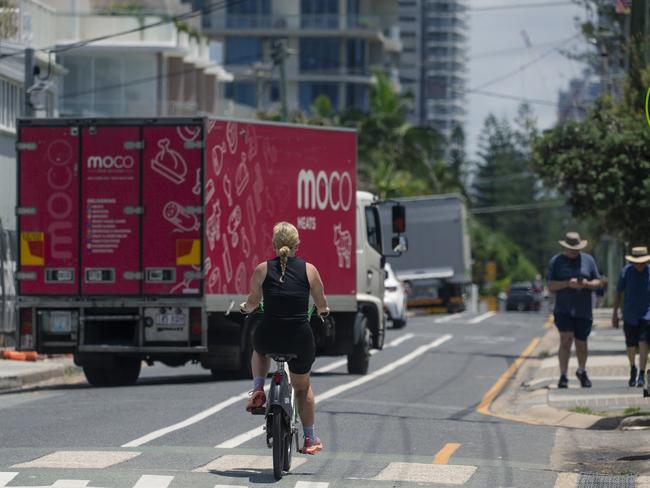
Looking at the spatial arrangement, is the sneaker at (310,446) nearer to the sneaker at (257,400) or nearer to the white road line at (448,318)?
the sneaker at (257,400)

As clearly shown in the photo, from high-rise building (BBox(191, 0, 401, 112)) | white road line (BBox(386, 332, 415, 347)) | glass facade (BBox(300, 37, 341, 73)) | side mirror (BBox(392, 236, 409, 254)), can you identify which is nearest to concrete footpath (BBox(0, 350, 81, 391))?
side mirror (BBox(392, 236, 409, 254))

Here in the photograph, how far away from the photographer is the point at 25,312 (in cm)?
2036

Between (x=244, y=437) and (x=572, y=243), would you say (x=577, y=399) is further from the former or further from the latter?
(x=244, y=437)

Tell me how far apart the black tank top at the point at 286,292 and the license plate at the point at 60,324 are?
902 cm

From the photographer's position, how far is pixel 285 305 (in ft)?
38.1

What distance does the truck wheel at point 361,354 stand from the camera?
74.8ft

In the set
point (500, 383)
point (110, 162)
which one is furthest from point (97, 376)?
point (500, 383)

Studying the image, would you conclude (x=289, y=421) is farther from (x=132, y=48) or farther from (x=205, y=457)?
(x=132, y=48)

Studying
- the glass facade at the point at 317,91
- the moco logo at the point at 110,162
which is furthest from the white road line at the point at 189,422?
the glass facade at the point at 317,91

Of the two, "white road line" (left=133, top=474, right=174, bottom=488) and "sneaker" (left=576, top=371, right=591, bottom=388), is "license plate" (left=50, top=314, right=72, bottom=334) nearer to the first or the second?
"sneaker" (left=576, top=371, right=591, bottom=388)

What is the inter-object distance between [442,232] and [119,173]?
31.9 meters

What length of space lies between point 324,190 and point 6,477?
439 inches

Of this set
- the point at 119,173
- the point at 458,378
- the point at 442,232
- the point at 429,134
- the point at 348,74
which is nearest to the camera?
the point at 119,173

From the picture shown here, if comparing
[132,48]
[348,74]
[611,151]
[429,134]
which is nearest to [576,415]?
[611,151]
